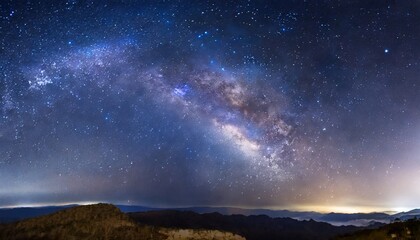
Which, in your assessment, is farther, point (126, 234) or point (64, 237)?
point (126, 234)

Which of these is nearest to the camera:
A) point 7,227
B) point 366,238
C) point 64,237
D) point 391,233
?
point 391,233

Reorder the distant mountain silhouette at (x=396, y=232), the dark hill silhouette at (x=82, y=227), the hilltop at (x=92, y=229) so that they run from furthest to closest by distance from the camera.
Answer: the hilltop at (x=92, y=229)
the dark hill silhouette at (x=82, y=227)
the distant mountain silhouette at (x=396, y=232)

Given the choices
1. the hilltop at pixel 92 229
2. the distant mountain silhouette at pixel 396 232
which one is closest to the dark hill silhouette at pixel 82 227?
the hilltop at pixel 92 229

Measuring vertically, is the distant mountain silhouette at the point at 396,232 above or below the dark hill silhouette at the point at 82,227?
above

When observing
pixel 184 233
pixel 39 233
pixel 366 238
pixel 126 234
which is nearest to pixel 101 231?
pixel 126 234

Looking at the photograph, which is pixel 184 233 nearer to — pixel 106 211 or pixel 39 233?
pixel 106 211

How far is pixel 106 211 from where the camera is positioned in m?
102

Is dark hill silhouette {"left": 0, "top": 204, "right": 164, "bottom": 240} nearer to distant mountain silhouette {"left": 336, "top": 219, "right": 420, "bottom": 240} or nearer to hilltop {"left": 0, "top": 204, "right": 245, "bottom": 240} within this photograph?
hilltop {"left": 0, "top": 204, "right": 245, "bottom": 240}

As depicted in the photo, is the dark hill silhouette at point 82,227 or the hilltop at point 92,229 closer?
the dark hill silhouette at point 82,227

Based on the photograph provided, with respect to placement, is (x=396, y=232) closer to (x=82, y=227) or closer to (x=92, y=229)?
(x=92, y=229)

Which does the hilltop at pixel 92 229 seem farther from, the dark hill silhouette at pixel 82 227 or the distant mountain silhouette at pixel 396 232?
the distant mountain silhouette at pixel 396 232

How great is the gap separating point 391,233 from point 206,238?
213 feet

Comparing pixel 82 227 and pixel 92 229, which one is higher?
pixel 82 227

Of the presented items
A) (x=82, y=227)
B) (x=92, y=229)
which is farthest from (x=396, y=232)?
(x=82, y=227)
